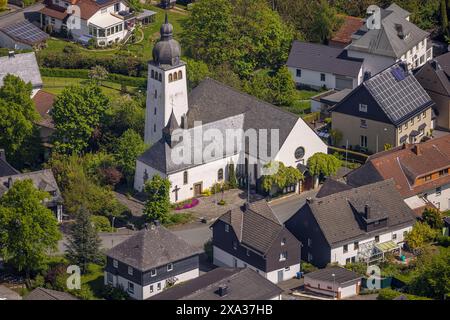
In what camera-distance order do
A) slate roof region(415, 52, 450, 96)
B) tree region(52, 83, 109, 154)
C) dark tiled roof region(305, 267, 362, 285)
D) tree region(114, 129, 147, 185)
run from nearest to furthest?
dark tiled roof region(305, 267, 362, 285) < tree region(114, 129, 147, 185) < tree region(52, 83, 109, 154) < slate roof region(415, 52, 450, 96)

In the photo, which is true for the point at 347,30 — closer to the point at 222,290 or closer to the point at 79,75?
the point at 79,75

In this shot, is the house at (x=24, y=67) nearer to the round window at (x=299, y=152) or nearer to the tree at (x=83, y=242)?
the round window at (x=299, y=152)

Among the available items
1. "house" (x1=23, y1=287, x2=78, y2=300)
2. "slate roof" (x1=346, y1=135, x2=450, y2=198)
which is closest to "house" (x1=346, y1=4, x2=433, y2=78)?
"slate roof" (x1=346, y1=135, x2=450, y2=198)

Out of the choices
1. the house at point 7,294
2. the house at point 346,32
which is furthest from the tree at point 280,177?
the house at point 346,32

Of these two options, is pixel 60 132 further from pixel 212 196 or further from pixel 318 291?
pixel 318 291

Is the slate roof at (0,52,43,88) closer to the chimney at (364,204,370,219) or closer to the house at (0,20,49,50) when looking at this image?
the house at (0,20,49,50)

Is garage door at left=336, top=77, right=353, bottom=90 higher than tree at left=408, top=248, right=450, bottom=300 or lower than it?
higher

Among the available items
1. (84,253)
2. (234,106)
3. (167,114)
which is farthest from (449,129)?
(84,253)
